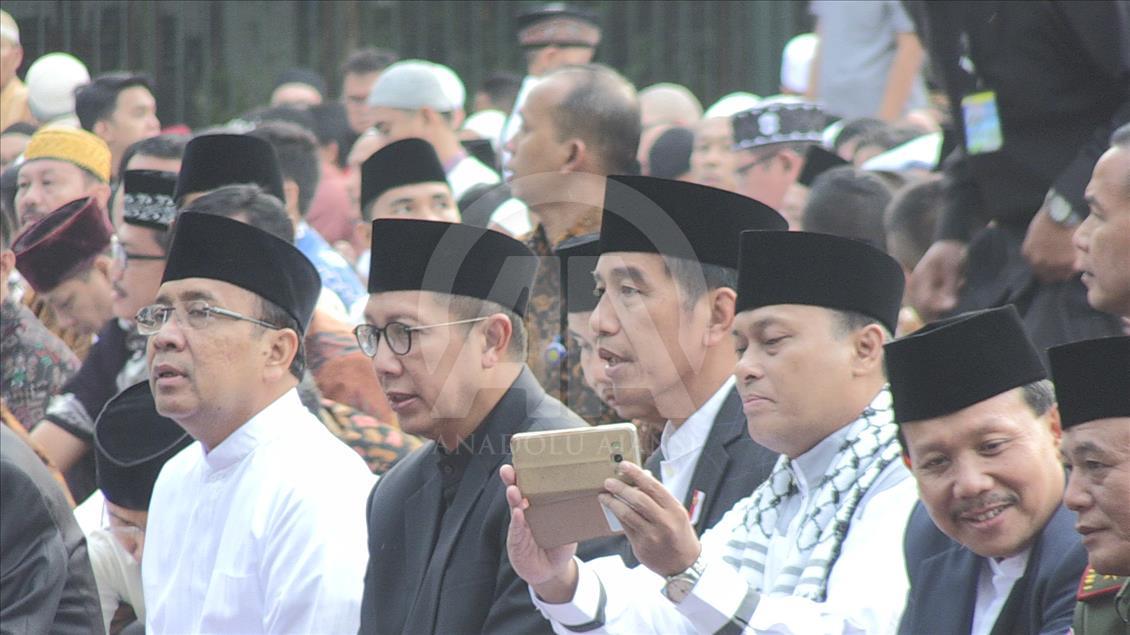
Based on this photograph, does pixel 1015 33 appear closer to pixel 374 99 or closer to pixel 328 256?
pixel 328 256

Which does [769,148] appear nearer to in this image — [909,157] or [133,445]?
[909,157]

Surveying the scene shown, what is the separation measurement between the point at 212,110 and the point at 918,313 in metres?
5.87

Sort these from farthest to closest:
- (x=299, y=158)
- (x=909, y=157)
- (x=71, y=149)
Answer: (x=71, y=149), (x=909, y=157), (x=299, y=158)

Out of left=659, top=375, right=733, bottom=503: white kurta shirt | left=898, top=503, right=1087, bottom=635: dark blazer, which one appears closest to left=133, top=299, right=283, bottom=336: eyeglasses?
left=659, top=375, right=733, bottom=503: white kurta shirt

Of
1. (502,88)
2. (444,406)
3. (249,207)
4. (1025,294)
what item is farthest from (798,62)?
(444,406)

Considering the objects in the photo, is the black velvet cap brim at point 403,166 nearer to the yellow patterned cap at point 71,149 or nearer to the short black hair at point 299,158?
the short black hair at point 299,158

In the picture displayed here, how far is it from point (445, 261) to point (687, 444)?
0.81 metres

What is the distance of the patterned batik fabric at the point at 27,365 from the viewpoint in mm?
6949

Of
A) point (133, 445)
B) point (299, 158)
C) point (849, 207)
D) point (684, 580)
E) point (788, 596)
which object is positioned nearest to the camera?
point (684, 580)

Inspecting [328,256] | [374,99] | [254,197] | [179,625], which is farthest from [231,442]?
[374,99]

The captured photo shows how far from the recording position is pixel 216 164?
663 centimetres

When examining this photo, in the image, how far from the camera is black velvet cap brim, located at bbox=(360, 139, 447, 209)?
24.0 feet

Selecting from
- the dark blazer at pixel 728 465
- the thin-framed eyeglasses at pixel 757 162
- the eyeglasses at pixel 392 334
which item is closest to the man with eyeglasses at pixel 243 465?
the eyeglasses at pixel 392 334

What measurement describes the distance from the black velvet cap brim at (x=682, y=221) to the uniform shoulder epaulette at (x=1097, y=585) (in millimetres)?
Result: 1578
